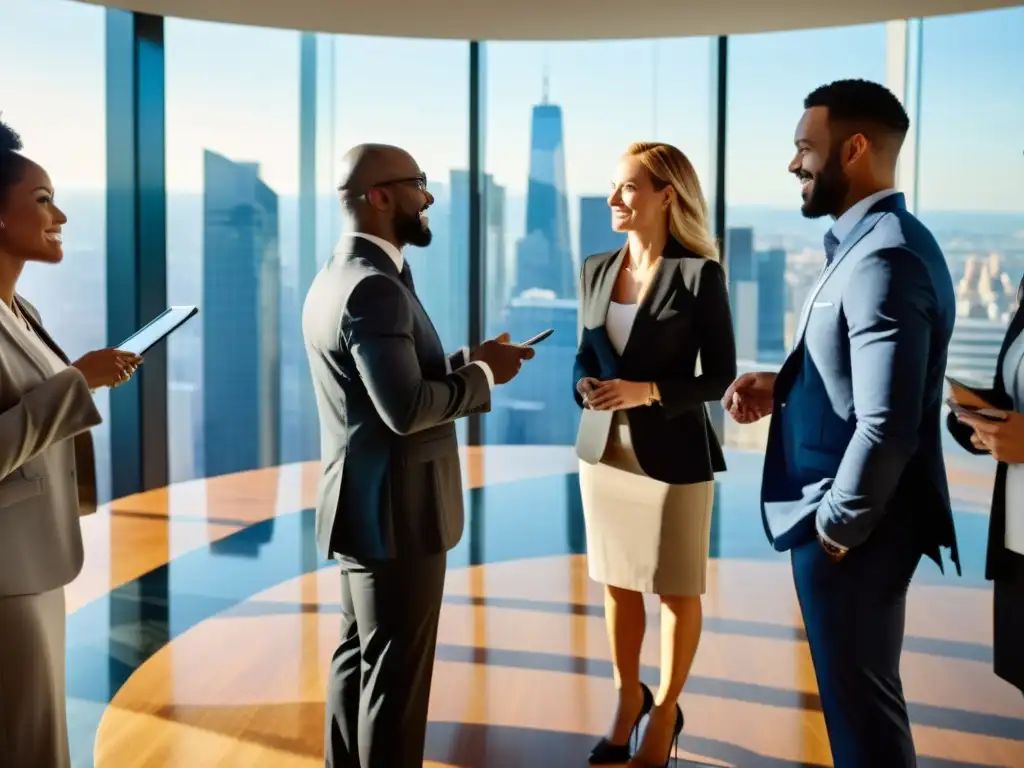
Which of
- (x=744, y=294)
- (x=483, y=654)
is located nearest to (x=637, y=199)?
(x=483, y=654)

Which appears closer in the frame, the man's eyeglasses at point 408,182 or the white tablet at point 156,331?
the white tablet at point 156,331

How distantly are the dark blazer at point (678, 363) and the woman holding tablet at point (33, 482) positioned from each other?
4.37 feet

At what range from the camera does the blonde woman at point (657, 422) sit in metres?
2.57

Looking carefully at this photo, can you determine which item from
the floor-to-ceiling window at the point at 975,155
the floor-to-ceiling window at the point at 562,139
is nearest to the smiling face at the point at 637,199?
the floor-to-ceiling window at the point at 562,139

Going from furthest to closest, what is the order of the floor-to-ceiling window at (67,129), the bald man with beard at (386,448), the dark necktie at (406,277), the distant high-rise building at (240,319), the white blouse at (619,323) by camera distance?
the distant high-rise building at (240,319), the floor-to-ceiling window at (67,129), the white blouse at (619,323), the dark necktie at (406,277), the bald man with beard at (386,448)

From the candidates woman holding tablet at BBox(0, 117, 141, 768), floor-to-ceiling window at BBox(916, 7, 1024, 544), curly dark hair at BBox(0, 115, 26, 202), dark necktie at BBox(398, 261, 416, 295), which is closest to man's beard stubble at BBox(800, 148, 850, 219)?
dark necktie at BBox(398, 261, 416, 295)

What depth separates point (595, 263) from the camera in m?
2.83

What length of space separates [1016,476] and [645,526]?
3.29ft

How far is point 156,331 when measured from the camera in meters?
1.95

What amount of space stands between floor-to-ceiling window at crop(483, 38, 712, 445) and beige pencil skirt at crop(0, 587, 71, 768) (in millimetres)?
5758

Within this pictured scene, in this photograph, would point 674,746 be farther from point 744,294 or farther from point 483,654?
point 744,294

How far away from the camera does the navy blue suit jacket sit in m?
1.64

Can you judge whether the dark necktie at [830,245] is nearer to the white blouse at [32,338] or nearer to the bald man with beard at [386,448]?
the bald man with beard at [386,448]

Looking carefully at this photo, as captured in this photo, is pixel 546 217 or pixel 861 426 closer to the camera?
pixel 861 426
